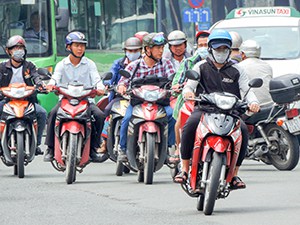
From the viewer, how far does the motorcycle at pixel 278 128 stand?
1513cm

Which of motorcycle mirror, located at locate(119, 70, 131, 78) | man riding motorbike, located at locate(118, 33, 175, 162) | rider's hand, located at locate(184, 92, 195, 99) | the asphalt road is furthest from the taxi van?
rider's hand, located at locate(184, 92, 195, 99)

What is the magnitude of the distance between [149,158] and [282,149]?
2.76 m

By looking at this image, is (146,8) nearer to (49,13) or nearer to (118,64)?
(49,13)

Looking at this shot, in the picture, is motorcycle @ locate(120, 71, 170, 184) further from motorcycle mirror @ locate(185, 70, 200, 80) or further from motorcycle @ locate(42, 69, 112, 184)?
motorcycle mirror @ locate(185, 70, 200, 80)

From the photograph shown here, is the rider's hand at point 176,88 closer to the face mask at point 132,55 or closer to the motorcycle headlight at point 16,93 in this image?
the motorcycle headlight at point 16,93

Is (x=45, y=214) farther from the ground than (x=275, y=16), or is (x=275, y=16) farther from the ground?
(x=275, y=16)

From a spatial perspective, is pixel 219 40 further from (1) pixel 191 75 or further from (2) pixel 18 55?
(2) pixel 18 55

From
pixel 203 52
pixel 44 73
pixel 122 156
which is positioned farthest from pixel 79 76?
pixel 203 52

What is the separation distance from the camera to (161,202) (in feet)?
37.9

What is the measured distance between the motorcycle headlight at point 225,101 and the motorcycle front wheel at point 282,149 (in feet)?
16.2

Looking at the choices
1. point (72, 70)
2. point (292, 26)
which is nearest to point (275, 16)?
point (292, 26)

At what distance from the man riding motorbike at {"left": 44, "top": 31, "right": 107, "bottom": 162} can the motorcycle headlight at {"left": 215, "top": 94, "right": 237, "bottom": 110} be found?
3.63m

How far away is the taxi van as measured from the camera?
20328 mm

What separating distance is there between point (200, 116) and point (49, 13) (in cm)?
1369
